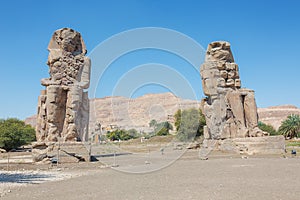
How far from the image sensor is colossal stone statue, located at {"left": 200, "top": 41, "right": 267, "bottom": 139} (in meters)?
16.7

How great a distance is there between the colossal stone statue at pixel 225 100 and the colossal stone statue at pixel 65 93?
23.8ft

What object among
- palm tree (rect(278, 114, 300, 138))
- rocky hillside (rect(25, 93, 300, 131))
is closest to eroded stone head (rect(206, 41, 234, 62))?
palm tree (rect(278, 114, 300, 138))

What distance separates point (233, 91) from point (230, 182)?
37.0 ft

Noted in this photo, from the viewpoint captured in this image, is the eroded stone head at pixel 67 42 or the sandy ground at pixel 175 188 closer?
the sandy ground at pixel 175 188

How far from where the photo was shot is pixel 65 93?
1395cm

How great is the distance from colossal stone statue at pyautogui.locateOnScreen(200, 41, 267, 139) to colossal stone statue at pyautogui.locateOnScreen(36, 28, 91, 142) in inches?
285

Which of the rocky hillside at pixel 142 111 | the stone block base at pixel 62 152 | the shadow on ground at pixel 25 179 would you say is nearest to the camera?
the shadow on ground at pixel 25 179

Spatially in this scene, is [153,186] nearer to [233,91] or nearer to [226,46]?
[233,91]

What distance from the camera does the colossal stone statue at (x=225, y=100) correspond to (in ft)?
54.9

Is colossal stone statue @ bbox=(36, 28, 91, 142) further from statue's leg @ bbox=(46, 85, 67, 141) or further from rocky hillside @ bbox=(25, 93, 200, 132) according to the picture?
rocky hillside @ bbox=(25, 93, 200, 132)

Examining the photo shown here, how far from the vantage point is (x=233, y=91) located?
17297mm

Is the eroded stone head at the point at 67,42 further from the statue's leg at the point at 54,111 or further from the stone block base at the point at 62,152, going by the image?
the stone block base at the point at 62,152

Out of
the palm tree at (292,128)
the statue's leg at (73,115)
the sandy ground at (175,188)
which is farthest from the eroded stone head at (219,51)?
the palm tree at (292,128)

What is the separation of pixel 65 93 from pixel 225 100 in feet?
29.4
